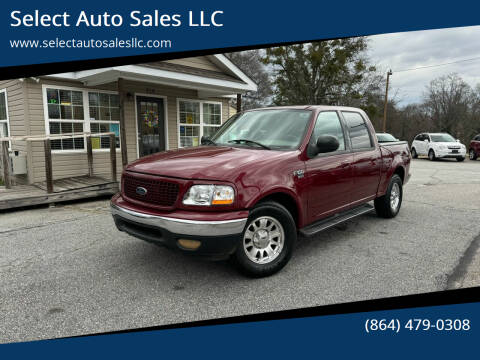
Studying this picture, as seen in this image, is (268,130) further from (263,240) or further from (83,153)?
(83,153)

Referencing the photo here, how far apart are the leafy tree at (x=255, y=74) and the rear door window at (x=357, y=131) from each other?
30.4 meters

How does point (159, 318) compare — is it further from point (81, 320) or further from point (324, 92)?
point (324, 92)

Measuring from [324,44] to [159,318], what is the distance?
23.0 m

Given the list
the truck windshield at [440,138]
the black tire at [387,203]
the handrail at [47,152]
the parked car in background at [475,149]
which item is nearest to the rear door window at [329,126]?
the black tire at [387,203]

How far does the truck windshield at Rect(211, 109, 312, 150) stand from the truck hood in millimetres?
272

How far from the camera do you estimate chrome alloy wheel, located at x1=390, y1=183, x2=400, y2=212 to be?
6098 mm

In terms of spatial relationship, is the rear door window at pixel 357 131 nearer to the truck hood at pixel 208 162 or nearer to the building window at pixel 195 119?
the truck hood at pixel 208 162

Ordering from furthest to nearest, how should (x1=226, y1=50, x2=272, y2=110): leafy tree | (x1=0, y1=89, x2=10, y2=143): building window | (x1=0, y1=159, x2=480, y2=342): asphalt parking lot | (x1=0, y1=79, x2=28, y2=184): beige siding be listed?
(x1=226, y1=50, x2=272, y2=110): leafy tree < (x1=0, y1=89, x2=10, y2=143): building window < (x1=0, y1=79, x2=28, y2=184): beige siding < (x1=0, y1=159, x2=480, y2=342): asphalt parking lot

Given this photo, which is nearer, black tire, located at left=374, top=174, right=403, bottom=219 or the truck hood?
the truck hood

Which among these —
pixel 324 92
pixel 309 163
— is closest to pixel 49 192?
pixel 309 163

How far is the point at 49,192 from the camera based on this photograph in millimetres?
7121

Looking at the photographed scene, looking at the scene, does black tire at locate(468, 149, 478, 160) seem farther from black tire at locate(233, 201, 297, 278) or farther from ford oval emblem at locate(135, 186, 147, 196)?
ford oval emblem at locate(135, 186, 147, 196)

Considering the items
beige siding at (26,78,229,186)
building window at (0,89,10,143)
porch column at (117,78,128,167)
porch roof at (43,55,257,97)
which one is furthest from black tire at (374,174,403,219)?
building window at (0,89,10,143)

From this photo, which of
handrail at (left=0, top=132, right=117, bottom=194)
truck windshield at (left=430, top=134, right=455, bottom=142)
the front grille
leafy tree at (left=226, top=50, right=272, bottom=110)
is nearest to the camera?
the front grille
